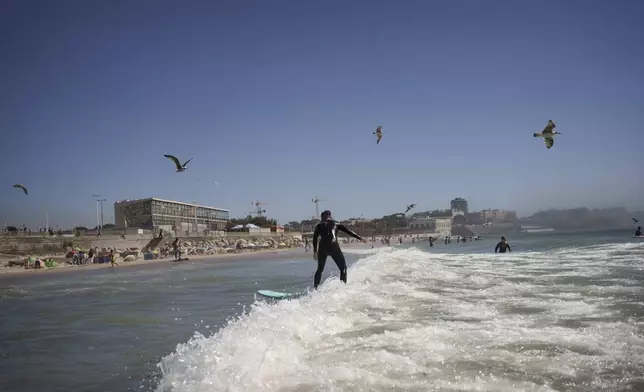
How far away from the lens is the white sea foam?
3.88 metres

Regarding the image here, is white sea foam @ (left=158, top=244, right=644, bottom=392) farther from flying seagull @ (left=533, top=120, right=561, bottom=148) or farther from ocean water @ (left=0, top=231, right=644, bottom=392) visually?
flying seagull @ (left=533, top=120, right=561, bottom=148)

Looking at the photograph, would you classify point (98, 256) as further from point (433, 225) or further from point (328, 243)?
point (433, 225)

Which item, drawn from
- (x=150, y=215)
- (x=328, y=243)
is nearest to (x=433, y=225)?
(x=150, y=215)

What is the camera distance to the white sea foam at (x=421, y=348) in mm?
3881

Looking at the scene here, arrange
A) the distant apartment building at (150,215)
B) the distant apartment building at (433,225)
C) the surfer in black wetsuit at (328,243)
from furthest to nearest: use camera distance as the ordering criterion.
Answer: the distant apartment building at (433,225) → the distant apartment building at (150,215) → the surfer in black wetsuit at (328,243)

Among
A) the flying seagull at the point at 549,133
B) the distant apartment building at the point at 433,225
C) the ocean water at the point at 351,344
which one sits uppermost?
the flying seagull at the point at 549,133

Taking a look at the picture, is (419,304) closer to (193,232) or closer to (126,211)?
(193,232)

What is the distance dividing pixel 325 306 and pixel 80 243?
172 feet

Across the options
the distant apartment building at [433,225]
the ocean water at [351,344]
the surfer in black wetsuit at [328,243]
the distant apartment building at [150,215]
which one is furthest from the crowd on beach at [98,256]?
the distant apartment building at [433,225]

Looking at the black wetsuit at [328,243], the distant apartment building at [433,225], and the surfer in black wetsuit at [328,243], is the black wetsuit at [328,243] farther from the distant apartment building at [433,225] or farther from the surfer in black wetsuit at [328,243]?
the distant apartment building at [433,225]

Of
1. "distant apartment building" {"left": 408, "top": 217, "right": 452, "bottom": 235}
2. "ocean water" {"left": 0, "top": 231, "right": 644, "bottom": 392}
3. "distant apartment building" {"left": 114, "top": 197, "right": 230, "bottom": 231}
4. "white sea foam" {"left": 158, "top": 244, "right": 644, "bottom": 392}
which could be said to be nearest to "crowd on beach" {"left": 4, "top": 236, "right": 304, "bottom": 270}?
"distant apartment building" {"left": 114, "top": 197, "right": 230, "bottom": 231}

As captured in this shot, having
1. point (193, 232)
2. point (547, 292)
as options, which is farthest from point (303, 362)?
point (193, 232)

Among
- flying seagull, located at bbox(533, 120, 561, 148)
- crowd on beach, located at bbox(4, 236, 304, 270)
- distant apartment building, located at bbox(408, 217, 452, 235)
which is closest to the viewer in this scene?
flying seagull, located at bbox(533, 120, 561, 148)

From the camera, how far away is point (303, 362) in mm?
4527
